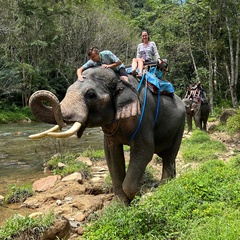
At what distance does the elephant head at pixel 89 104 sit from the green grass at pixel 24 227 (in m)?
0.83

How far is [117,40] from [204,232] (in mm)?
31058

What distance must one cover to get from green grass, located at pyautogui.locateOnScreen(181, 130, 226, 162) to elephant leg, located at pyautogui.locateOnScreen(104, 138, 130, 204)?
10.3 ft

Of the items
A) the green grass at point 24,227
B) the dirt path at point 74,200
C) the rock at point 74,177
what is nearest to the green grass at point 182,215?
the green grass at point 24,227

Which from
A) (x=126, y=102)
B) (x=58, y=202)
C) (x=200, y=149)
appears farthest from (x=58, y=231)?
(x=200, y=149)

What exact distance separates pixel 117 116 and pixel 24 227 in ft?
4.91

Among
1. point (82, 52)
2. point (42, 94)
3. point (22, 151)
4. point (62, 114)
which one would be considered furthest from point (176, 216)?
point (82, 52)

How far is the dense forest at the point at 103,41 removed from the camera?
1892 centimetres

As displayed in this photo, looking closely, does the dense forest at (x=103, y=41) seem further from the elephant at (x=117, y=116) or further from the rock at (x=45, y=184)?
the elephant at (x=117, y=116)

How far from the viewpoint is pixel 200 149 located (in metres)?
8.31

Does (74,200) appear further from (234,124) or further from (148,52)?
(234,124)

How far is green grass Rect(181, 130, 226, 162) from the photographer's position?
295 inches

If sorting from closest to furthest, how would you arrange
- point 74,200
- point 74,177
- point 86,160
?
point 74,200 < point 74,177 < point 86,160

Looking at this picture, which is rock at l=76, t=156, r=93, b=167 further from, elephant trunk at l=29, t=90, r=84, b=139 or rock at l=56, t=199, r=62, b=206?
elephant trunk at l=29, t=90, r=84, b=139

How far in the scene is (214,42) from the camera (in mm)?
18344
